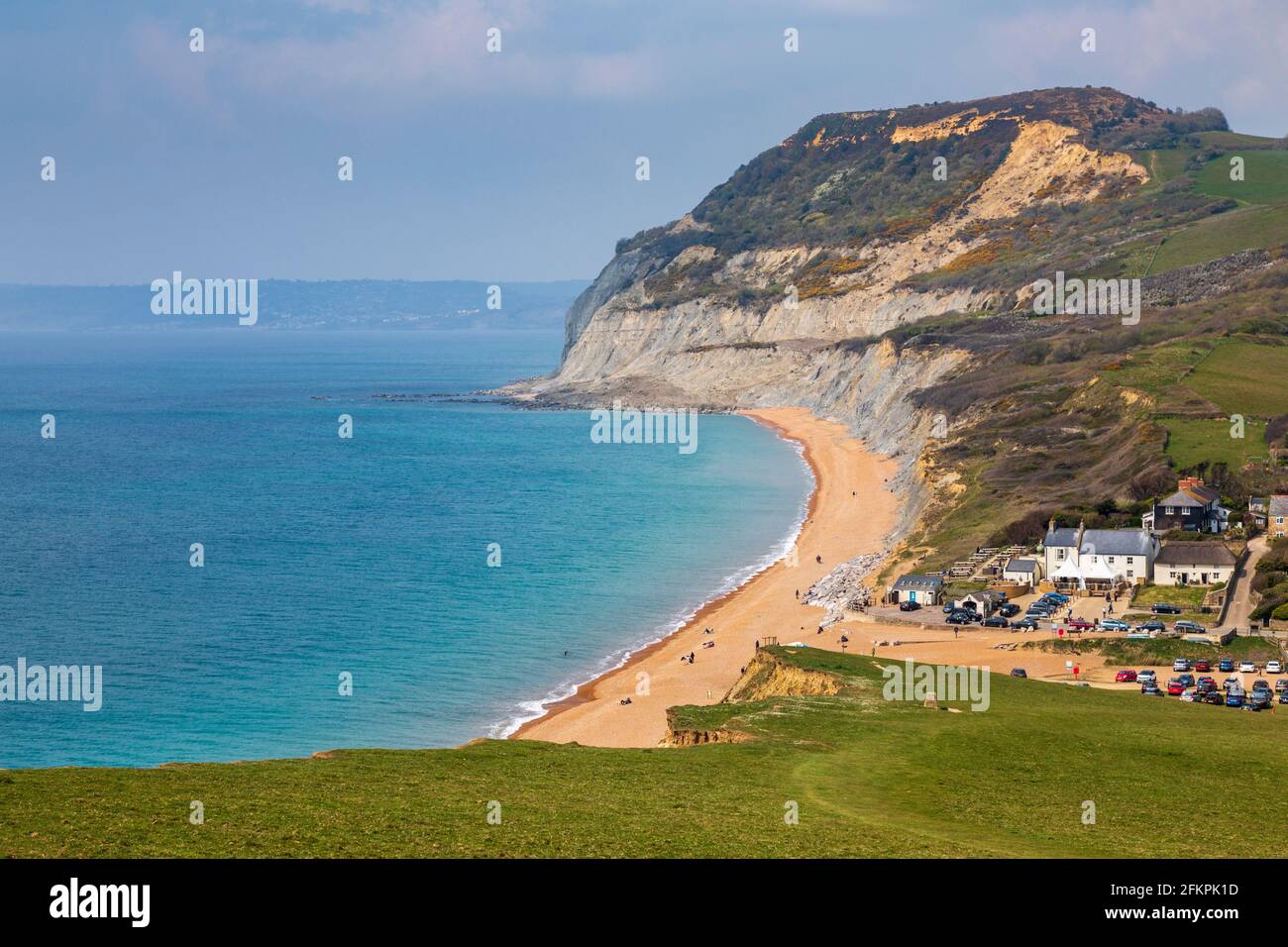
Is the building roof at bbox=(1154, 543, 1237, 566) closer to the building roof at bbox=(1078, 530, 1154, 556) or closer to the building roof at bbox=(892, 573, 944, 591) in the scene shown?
the building roof at bbox=(1078, 530, 1154, 556)

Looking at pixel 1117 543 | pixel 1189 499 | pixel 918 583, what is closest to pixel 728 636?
pixel 918 583

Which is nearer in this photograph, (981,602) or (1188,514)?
(981,602)

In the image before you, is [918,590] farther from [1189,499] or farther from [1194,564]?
[1189,499]

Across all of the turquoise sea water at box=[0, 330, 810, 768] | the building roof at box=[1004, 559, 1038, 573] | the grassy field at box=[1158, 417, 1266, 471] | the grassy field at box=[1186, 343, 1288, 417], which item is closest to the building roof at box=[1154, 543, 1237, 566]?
the building roof at box=[1004, 559, 1038, 573]

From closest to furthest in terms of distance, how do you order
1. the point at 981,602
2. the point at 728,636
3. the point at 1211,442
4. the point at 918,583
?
the point at 981,602, the point at 728,636, the point at 918,583, the point at 1211,442

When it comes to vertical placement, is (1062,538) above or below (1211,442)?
below
